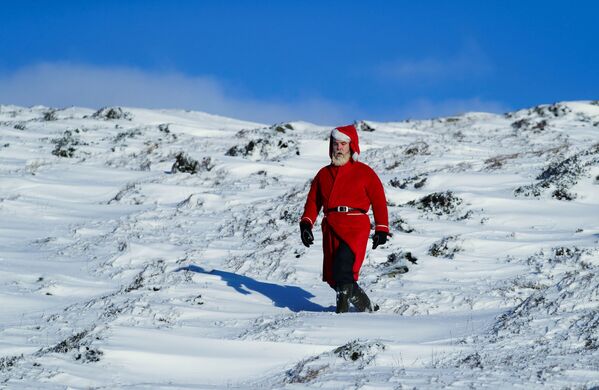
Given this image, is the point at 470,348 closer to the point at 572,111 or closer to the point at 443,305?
the point at 443,305

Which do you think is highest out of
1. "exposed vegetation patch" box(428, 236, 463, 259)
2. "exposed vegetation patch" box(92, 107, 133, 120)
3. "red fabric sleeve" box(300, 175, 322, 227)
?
"exposed vegetation patch" box(92, 107, 133, 120)

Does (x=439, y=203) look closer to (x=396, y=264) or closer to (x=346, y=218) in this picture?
(x=396, y=264)

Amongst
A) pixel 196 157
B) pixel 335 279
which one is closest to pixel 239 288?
pixel 335 279

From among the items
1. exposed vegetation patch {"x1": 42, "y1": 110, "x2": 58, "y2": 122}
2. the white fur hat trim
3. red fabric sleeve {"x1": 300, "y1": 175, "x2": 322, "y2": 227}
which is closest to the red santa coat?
red fabric sleeve {"x1": 300, "y1": 175, "x2": 322, "y2": 227}

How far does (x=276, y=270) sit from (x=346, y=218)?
2.51 meters

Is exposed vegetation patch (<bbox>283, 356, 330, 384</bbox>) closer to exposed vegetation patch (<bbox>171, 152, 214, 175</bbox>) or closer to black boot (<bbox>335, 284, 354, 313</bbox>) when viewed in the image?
black boot (<bbox>335, 284, 354, 313</bbox>)

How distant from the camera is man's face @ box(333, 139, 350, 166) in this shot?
7434mm

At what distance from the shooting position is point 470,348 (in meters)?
5.01

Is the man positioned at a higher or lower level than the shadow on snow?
higher

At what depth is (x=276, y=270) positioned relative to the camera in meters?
9.59

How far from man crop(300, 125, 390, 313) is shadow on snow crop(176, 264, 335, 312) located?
67 centimetres

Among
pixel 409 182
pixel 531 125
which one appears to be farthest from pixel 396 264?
pixel 531 125

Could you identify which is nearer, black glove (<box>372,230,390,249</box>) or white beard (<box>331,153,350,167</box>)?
black glove (<box>372,230,390,249</box>)

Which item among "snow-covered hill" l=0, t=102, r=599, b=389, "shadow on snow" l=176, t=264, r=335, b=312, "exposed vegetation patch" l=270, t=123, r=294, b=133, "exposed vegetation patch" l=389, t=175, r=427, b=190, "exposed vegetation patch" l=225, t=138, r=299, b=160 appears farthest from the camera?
"exposed vegetation patch" l=270, t=123, r=294, b=133
